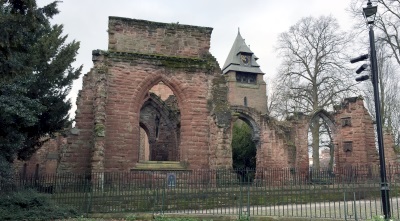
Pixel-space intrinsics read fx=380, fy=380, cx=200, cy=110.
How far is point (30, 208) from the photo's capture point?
36.4 ft

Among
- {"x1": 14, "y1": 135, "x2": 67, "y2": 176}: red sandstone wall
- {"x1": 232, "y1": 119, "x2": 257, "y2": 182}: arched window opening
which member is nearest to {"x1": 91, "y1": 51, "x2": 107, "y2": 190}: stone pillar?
{"x1": 232, "y1": 119, "x2": 257, "y2": 182}: arched window opening

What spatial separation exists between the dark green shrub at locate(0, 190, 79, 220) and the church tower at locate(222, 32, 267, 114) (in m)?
40.7

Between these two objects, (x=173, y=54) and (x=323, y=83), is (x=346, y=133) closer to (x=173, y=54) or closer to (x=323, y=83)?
(x=323, y=83)

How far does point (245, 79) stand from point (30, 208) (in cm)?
4483

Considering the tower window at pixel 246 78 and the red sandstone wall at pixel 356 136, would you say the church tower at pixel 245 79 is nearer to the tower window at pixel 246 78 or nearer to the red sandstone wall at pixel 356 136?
the tower window at pixel 246 78

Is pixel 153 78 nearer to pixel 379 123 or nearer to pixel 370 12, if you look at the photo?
pixel 370 12

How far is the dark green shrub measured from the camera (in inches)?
415

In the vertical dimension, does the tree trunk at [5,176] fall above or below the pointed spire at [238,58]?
below

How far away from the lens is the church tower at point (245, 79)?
5181 centimetres

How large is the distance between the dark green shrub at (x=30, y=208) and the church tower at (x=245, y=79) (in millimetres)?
40722

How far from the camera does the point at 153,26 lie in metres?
18.8

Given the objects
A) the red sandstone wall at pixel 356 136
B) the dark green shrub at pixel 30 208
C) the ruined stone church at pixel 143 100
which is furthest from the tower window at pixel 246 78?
the dark green shrub at pixel 30 208

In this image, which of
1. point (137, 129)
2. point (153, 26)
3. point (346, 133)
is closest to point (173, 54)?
point (153, 26)

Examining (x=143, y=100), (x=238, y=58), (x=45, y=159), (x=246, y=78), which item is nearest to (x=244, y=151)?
(x=143, y=100)
